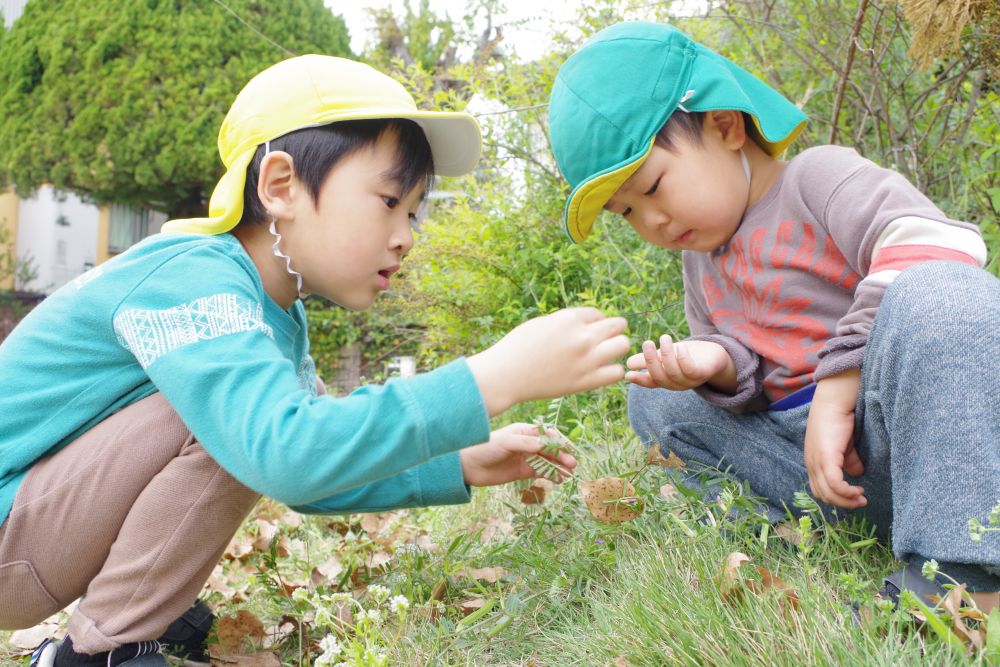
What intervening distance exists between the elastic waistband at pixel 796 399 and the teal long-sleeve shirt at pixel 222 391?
712 millimetres

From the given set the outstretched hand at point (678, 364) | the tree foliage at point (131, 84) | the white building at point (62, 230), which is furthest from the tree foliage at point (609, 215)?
the white building at point (62, 230)

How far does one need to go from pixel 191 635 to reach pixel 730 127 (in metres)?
1.67

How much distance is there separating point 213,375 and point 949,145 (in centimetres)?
240

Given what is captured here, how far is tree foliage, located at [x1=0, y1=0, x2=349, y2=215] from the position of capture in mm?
10500

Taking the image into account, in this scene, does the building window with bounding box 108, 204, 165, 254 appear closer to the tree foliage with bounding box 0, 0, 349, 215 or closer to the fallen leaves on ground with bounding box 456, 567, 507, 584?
the tree foliage with bounding box 0, 0, 349, 215

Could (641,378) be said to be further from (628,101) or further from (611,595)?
(628,101)

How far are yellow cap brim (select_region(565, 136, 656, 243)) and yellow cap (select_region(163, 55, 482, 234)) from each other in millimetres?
319

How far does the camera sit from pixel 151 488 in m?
1.61

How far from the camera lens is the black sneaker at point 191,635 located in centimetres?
192

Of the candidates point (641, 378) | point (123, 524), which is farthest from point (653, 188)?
point (123, 524)

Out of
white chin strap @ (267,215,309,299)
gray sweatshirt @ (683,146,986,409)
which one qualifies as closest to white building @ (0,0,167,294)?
white chin strap @ (267,215,309,299)

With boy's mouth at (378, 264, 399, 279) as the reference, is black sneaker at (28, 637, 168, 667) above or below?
below

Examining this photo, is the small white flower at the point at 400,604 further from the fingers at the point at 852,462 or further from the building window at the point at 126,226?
the building window at the point at 126,226

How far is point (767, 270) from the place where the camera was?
1.85 meters
